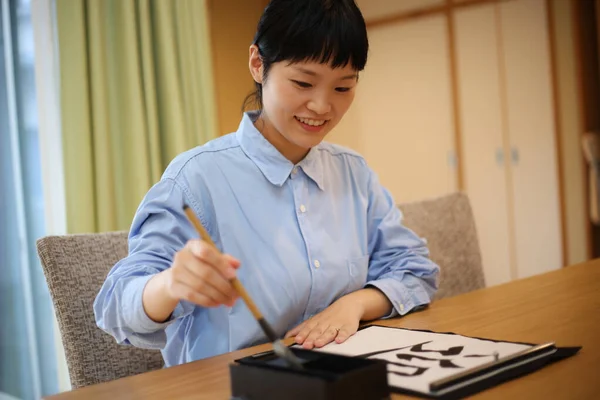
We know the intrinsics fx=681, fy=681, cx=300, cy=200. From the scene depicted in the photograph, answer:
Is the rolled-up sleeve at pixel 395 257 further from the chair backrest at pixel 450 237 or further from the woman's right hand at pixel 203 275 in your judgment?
the woman's right hand at pixel 203 275

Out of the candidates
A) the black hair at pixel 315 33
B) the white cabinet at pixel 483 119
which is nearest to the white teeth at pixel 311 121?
the black hair at pixel 315 33

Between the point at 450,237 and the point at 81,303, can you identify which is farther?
the point at 450,237

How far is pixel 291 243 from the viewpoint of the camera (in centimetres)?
123

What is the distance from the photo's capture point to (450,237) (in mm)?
1786

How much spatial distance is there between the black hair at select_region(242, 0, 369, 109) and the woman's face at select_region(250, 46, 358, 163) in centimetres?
2

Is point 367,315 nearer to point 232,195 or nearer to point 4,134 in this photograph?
point 232,195

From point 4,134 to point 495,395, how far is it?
2.36 meters

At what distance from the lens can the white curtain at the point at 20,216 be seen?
2.61 metres

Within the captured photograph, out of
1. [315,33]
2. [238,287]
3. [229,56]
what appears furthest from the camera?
[229,56]

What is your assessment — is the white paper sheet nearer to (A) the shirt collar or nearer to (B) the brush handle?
(B) the brush handle

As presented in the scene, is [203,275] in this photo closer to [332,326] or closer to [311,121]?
[332,326]

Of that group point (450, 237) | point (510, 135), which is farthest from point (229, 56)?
point (450, 237)

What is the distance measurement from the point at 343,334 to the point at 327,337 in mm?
29

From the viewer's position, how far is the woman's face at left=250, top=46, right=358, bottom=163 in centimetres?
118
